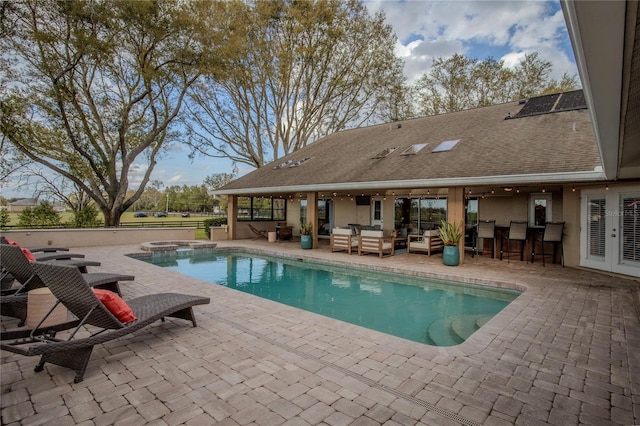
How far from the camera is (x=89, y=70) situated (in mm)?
17062

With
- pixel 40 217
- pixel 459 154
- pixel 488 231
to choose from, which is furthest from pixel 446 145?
pixel 40 217

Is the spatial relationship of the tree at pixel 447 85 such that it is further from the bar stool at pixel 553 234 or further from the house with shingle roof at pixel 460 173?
the bar stool at pixel 553 234

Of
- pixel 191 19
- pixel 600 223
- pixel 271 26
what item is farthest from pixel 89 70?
pixel 600 223

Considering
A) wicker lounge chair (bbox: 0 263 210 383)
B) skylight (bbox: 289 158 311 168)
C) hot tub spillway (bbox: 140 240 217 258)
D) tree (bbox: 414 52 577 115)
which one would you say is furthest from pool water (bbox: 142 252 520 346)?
tree (bbox: 414 52 577 115)

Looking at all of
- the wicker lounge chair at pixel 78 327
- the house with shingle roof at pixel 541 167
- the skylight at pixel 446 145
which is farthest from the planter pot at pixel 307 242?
the wicker lounge chair at pixel 78 327

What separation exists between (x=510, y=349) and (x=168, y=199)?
252ft

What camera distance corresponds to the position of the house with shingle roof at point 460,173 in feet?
29.0

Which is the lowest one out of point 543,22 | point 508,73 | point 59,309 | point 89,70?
point 59,309

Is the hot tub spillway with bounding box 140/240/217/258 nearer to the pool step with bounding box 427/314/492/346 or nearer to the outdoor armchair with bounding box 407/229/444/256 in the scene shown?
the outdoor armchair with bounding box 407/229/444/256

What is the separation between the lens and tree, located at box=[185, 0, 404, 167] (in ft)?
67.6

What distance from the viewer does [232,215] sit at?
17.1 m

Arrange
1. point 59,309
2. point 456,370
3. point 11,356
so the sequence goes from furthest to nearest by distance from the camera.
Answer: point 59,309, point 11,356, point 456,370

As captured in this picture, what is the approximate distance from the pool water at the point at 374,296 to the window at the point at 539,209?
497cm

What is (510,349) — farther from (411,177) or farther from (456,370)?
(411,177)
